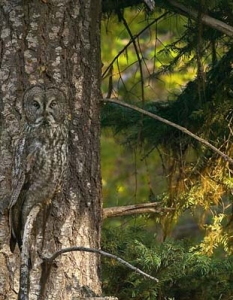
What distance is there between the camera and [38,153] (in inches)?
165

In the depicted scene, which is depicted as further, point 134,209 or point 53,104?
point 134,209

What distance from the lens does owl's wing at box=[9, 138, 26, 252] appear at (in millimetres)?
4113

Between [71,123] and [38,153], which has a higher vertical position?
[71,123]

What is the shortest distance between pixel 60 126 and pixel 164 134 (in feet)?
4.09

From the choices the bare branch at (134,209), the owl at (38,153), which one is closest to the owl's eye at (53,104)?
the owl at (38,153)

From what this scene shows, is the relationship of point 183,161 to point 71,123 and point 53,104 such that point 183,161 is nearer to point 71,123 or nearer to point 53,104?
point 71,123

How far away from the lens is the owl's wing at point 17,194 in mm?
4113

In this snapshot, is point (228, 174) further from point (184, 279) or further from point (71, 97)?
point (71, 97)

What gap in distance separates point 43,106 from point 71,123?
20 centimetres

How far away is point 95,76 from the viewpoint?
4.47 m

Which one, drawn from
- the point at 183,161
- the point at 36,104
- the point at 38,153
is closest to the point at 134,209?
the point at 183,161

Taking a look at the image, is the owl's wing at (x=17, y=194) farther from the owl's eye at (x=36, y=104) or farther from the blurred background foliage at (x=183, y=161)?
the blurred background foliage at (x=183, y=161)

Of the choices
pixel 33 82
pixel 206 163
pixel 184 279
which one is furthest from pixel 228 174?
pixel 33 82

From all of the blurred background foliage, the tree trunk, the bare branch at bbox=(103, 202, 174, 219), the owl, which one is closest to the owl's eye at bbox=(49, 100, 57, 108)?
the owl
